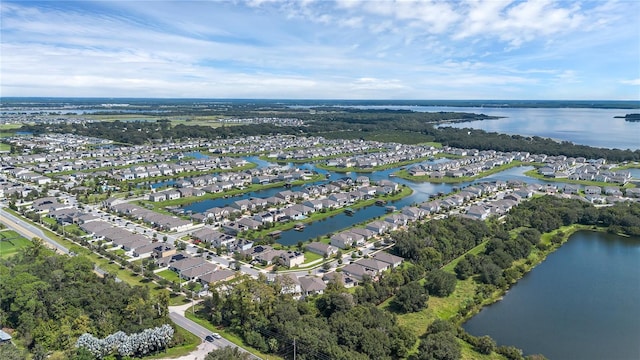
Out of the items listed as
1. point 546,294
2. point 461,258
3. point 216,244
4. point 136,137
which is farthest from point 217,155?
point 546,294

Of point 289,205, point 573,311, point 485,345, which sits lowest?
point 573,311

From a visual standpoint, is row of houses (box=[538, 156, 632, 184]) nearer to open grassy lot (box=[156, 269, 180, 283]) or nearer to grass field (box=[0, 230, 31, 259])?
open grassy lot (box=[156, 269, 180, 283])

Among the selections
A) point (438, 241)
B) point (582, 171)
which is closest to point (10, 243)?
point (438, 241)

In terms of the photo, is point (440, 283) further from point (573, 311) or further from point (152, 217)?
point (152, 217)

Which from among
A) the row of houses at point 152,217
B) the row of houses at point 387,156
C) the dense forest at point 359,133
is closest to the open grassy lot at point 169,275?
the row of houses at point 152,217

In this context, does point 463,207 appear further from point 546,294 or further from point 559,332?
point 559,332

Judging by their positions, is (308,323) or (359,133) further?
(359,133)

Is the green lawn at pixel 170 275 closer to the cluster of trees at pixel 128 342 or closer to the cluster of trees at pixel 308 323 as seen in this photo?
the cluster of trees at pixel 308 323

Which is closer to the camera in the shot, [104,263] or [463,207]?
[104,263]
